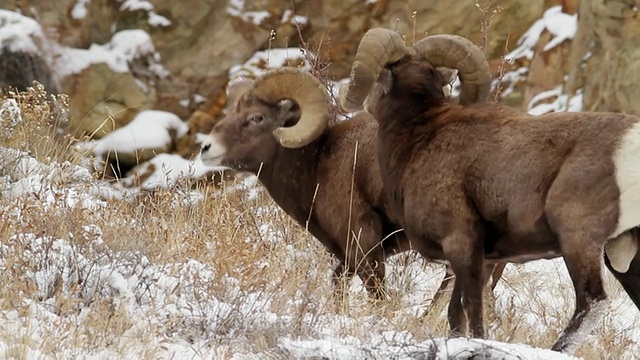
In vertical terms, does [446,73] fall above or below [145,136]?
above

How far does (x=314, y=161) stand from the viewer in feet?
25.7

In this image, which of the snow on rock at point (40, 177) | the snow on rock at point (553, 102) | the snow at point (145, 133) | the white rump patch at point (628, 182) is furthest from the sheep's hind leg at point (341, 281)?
the snow at point (145, 133)

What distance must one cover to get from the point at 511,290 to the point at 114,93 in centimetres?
820

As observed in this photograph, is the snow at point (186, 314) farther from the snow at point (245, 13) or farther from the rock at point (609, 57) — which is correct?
the snow at point (245, 13)

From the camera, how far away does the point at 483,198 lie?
6.09 meters

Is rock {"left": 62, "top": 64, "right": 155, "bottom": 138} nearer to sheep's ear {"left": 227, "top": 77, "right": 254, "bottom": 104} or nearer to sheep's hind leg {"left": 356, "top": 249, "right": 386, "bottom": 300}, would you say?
sheep's ear {"left": 227, "top": 77, "right": 254, "bottom": 104}

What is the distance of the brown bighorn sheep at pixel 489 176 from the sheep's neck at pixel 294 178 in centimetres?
76

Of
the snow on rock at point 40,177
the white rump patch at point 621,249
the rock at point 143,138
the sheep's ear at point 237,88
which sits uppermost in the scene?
the white rump patch at point 621,249

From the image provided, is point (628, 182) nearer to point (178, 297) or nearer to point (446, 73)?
point (446, 73)

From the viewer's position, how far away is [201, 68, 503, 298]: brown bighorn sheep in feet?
24.1

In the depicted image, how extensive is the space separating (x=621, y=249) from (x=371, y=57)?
1.90 m

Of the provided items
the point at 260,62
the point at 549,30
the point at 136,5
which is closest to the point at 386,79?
the point at 549,30

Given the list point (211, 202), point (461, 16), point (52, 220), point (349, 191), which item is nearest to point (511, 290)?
point (349, 191)

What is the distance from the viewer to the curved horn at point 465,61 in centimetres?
694
